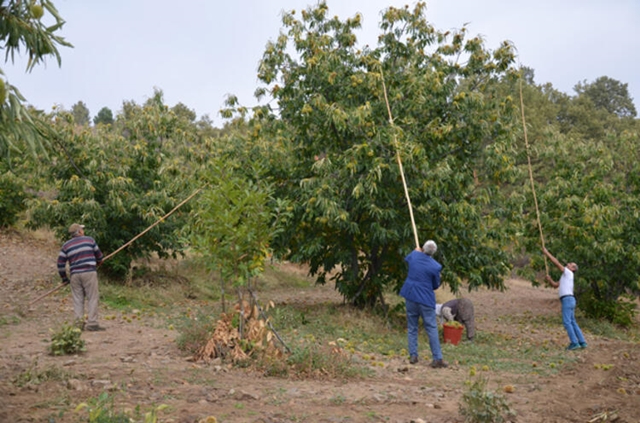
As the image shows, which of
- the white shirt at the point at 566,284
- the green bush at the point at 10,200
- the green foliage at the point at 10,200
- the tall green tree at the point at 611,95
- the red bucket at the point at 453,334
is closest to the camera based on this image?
the red bucket at the point at 453,334

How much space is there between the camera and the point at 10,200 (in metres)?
21.8

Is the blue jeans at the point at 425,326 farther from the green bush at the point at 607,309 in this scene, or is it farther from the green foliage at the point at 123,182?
the green bush at the point at 607,309

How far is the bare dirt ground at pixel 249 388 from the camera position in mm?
5465

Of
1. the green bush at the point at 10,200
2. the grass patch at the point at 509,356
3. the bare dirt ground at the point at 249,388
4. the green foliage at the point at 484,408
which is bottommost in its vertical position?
the grass patch at the point at 509,356

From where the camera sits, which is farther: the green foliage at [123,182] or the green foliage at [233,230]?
the green foliage at [123,182]

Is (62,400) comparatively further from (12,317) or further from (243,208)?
(12,317)

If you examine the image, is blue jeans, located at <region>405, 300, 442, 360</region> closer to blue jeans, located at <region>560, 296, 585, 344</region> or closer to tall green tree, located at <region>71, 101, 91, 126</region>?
blue jeans, located at <region>560, 296, 585, 344</region>

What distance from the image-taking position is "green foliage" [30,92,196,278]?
14000mm

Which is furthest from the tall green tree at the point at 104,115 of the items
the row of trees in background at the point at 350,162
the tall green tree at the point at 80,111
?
the row of trees in background at the point at 350,162

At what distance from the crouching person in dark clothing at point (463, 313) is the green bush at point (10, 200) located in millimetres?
15225

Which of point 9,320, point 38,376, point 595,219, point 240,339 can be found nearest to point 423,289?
point 240,339

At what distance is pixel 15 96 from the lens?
13.5ft

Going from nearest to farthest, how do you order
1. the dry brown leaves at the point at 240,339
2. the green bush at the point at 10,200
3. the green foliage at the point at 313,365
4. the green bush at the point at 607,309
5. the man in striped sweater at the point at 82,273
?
1. the green foliage at the point at 313,365
2. the dry brown leaves at the point at 240,339
3. the man in striped sweater at the point at 82,273
4. the green bush at the point at 607,309
5. the green bush at the point at 10,200

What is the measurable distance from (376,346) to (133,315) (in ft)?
16.5
